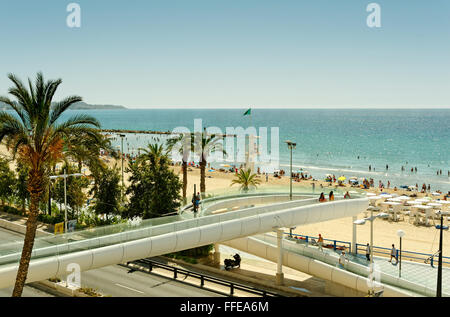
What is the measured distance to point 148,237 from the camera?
2023cm

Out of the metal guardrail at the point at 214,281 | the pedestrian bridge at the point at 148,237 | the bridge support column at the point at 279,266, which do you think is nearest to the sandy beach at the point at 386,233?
the pedestrian bridge at the point at 148,237

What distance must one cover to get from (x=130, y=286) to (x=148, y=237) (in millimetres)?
3921

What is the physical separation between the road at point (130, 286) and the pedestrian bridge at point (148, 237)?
2.49 m

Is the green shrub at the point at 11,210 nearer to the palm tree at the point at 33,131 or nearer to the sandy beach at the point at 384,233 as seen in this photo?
the sandy beach at the point at 384,233

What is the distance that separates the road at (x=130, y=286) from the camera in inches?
835

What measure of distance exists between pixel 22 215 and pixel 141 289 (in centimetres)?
2178

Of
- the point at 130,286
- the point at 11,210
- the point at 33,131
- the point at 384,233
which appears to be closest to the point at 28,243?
the point at 33,131

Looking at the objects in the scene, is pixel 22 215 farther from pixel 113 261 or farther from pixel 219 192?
pixel 113 261

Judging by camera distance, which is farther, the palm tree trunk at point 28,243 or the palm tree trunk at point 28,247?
the palm tree trunk at point 28,247

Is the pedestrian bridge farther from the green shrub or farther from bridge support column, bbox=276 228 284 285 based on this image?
the green shrub

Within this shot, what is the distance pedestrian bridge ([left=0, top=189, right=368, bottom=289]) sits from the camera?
17.0m

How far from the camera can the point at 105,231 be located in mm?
19875

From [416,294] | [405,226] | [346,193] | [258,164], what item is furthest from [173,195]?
[258,164]

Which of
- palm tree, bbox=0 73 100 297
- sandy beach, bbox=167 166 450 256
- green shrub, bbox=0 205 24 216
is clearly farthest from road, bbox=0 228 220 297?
green shrub, bbox=0 205 24 216
